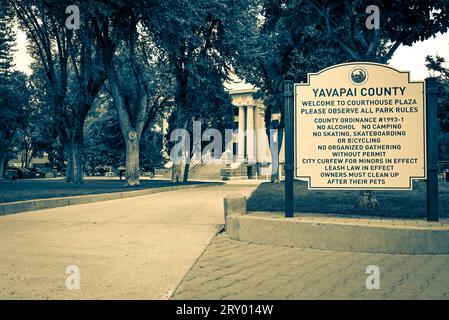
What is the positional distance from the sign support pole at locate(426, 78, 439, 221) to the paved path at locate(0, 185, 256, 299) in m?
3.58

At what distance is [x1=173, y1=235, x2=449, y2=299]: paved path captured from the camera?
5.00 meters

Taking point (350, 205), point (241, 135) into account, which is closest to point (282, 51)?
point (350, 205)

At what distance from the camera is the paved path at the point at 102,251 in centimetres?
522

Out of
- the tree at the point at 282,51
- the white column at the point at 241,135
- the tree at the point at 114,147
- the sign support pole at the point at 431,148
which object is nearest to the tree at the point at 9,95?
the tree at the point at 114,147

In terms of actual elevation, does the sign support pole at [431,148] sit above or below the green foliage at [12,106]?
below

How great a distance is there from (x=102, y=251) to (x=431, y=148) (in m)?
5.28

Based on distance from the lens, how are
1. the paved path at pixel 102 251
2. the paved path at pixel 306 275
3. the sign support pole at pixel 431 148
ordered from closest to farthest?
1. the paved path at pixel 306 275
2. the paved path at pixel 102 251
3. the sign support pole at pixel 431 148

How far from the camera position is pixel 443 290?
5.14m

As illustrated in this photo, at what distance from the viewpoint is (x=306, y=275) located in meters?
5.79

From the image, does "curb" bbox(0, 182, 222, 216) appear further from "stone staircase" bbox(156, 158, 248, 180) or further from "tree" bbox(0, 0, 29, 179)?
"stone staircase" bbox(156, 158, 248, 180)

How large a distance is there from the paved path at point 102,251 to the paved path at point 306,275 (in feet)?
1.14

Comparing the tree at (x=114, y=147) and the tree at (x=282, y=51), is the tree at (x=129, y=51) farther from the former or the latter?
the tree at (x=114, y=147)
